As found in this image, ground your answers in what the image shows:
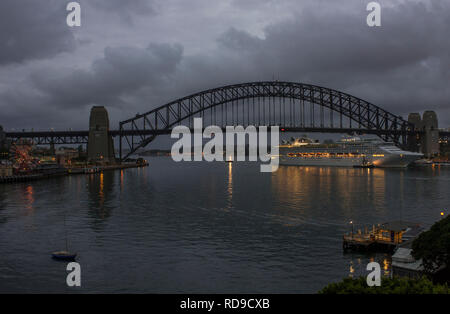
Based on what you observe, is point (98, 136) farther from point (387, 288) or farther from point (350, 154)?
point (387, 288)

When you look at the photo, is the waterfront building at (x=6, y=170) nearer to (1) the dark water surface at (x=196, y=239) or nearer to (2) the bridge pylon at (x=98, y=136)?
(1) the dark water surface at (x=196, y=239)

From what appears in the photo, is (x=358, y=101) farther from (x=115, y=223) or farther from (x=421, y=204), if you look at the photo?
(x=115, y=223)

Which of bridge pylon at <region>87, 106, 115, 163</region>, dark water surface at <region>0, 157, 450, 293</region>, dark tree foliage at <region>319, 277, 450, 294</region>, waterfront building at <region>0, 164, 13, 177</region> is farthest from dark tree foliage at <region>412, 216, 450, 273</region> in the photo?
bridge pylon at <region>87, 106, 115, 163</region>

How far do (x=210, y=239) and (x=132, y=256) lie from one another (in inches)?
213

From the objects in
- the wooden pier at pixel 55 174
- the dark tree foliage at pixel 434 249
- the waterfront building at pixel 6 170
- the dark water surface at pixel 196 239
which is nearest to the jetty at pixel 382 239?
the dark water surface at pixel 196 239

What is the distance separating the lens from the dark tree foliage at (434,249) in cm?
1536

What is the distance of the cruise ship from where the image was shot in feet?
340

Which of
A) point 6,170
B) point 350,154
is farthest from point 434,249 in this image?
point 350,154

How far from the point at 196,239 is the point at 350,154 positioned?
9351 cm

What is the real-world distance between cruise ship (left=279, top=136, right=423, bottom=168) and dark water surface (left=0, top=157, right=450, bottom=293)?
201 feet

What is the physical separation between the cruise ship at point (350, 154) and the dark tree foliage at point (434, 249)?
92.2 metres

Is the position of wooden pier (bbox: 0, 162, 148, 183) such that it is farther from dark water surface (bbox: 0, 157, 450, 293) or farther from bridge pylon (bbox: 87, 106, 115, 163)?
dark water surface (bbox: 0, 157, 450, 293)

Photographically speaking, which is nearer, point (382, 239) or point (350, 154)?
point (382, 239)

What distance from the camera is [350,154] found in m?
→ 110
